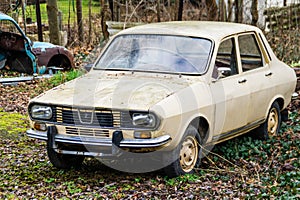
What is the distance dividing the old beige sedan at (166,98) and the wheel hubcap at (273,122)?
2 centimetres

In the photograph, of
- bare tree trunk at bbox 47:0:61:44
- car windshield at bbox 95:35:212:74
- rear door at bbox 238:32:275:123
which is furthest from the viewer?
bare tree trunk at bbox 47:0:61:44

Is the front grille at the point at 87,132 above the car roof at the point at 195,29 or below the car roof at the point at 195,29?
below

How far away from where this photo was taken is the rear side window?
8.02 m

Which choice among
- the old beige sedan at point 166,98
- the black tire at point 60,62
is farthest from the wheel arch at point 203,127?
the black tire at point 60,62

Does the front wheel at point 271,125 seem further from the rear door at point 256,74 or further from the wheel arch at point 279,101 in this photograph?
the rear door at point 256,74

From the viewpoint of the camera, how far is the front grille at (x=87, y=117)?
5831mm

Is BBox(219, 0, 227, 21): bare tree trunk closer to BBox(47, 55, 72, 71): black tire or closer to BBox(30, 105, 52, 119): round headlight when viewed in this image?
BBox(47, 55, 72, 71): black tire

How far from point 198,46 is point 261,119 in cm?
166

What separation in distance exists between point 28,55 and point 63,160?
7.18 meters

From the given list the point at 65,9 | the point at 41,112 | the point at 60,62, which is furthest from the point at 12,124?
the point at 65,9

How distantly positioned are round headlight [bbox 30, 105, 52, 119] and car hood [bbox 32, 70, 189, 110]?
8 cm

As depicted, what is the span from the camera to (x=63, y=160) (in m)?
6.55

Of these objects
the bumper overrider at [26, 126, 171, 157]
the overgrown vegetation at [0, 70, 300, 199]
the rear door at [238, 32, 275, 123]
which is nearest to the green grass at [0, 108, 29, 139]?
the overgrown vegetation at [0, 70, 300, 199]

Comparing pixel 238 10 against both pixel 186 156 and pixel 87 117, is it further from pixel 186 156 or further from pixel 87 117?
pixel 87 117
